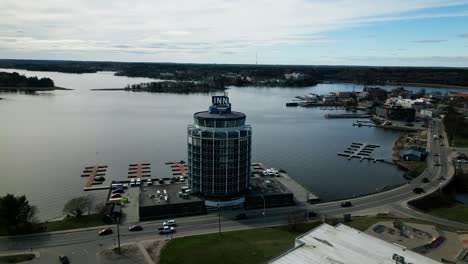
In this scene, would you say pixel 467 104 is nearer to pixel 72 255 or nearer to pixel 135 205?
pixel 135 205

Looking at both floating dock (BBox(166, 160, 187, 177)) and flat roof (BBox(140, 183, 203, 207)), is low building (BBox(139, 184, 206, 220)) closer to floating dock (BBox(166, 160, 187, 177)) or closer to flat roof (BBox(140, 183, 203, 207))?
flat roof (BBox(140, 183, 203, 207))

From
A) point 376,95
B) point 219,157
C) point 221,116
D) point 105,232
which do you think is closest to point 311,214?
point 219,157

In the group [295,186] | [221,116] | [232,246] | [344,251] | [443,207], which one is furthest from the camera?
[295,186]

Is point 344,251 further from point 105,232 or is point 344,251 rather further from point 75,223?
point 75,223

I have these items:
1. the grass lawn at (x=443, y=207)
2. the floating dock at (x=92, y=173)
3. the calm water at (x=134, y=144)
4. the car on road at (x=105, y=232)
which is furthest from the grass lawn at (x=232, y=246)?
the floating dock at (x=92, y=173)

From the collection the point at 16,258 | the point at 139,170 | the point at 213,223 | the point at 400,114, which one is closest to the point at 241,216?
the point at 213,223

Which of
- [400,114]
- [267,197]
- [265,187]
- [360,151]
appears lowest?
[360,151]

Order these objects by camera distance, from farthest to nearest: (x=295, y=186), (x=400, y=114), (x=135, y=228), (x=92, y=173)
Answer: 1. (x=400, y=114)
2. (x=92, y=173)
3. (x=295, y=186)
4. (x=135, y=228)

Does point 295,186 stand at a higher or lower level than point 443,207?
higher

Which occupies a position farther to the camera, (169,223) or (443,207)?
(443,207)
